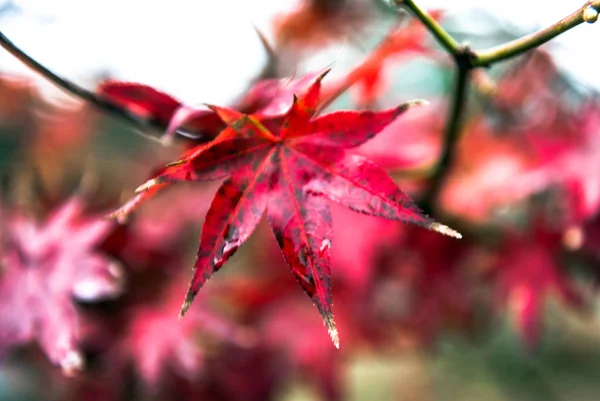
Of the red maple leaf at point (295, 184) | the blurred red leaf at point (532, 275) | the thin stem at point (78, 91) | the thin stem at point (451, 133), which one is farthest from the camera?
the blurred red leaf at point (532, 275)

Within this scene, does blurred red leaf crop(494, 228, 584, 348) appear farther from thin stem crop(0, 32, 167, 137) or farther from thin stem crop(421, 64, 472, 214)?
thin stem crop(0, 32, 167, 137)

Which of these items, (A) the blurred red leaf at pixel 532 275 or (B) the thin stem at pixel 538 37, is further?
(A) the blurred red leaf at pixel 532 275

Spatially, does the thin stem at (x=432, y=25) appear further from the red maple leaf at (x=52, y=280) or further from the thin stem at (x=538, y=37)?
the red maple leaf at (x=52, y=280)

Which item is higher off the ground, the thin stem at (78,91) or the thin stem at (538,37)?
the thin stem at (78,91)

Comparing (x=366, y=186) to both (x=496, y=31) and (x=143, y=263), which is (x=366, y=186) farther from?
(x=496, y=31)

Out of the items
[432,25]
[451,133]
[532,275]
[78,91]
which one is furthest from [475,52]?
[532,275]

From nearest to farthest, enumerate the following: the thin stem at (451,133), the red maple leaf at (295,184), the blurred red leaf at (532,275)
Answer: the red maple leaf at (295,184), the thin stem at (451,133), the blurred red leaf at (532,275)

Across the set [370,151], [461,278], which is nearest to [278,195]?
[370,151]

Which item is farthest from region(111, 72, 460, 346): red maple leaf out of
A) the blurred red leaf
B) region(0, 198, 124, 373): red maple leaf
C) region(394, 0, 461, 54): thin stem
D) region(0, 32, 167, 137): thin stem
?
the blurred red leaf

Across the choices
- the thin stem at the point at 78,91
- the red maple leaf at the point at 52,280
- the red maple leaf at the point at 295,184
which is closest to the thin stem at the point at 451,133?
the red maple leaf at the point at 295,184

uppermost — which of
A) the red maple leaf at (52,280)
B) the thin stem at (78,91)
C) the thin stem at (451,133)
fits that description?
the thin stem at (78,91)
